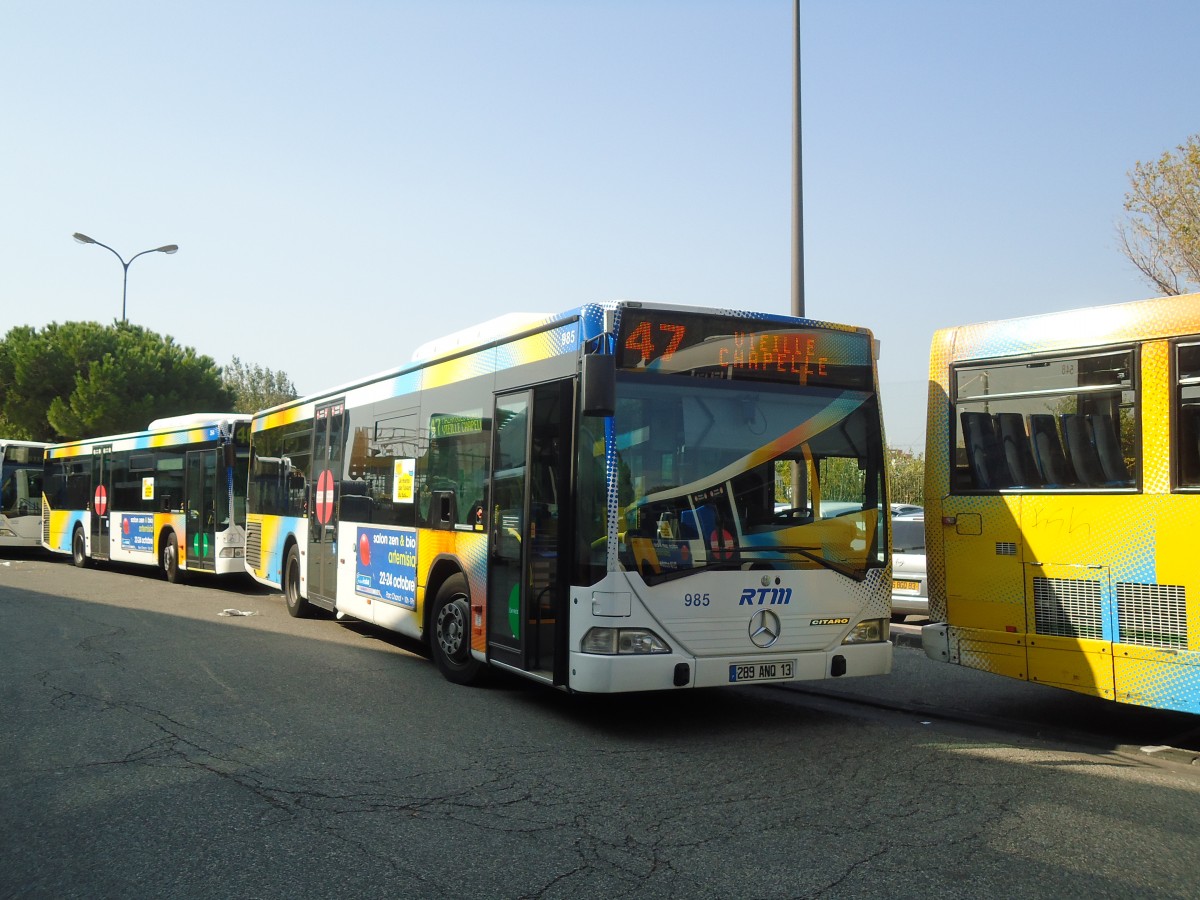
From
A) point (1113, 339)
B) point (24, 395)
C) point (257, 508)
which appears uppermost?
point (24, 395)

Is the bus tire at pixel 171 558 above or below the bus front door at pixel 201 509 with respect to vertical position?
below

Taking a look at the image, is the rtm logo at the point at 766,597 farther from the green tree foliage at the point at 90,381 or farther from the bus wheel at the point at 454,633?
the green tree foliage at the point at 90,381

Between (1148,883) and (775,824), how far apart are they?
165 cm

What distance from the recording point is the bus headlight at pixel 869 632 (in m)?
7.87

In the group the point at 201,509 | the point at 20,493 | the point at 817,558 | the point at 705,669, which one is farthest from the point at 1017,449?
the point at 20,493

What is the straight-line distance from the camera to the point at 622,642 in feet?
23.4

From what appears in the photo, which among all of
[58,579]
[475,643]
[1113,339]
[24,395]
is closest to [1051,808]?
[1113,339]

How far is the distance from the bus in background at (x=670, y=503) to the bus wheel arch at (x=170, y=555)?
13530 millimetres

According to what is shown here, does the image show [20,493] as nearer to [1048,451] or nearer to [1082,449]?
[1048,451]

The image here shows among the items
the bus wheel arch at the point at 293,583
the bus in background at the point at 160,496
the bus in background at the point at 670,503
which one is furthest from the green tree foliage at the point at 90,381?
the bus in background at the point at 670,503

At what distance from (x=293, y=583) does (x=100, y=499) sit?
12208 millimetres

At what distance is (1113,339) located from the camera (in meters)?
7.37

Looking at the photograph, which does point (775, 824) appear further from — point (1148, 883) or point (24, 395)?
point (24, 395)

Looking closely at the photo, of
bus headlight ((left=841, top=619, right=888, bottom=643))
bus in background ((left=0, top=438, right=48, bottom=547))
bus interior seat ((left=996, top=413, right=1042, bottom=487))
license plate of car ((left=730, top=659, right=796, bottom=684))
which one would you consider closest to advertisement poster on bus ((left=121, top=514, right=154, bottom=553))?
bus in background ((left=0, top=438, right=48, bottom=547))
